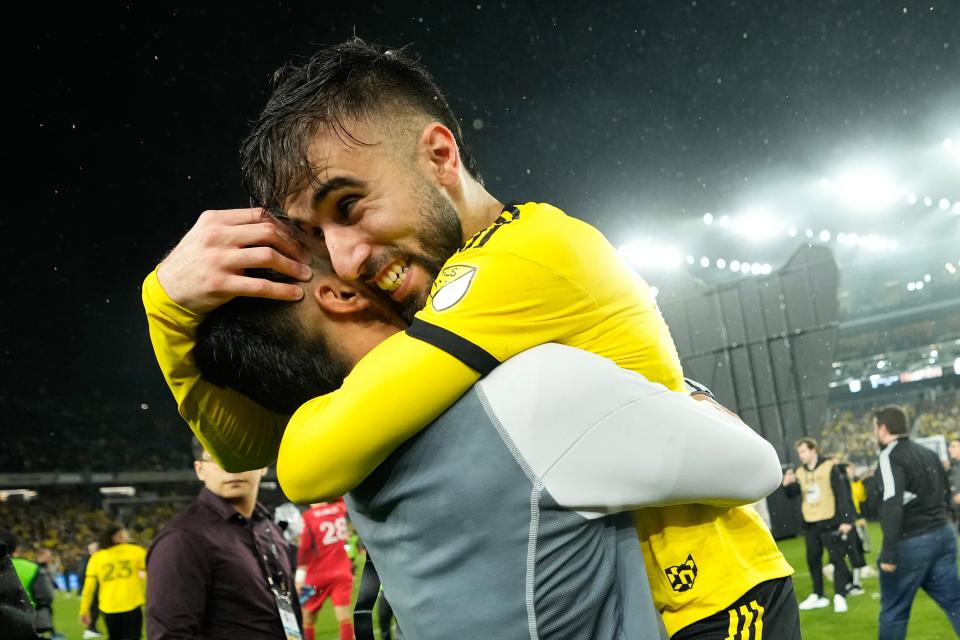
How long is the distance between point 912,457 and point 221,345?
8044mm

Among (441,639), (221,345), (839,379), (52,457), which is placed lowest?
(839,379)

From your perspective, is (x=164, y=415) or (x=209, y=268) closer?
(x=209, y=268)

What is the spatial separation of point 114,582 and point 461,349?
1355 cm

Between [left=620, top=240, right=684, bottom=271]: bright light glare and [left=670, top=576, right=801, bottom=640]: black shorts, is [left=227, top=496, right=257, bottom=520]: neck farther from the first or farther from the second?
[left=620, top=240, right=684, bottom=271]: bright light glare

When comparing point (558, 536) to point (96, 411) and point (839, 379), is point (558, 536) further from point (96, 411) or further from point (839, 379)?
point (96, 411)

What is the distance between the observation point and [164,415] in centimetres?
5291

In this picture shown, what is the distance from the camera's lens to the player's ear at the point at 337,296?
5.40 ft

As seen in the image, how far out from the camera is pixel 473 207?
1.88m

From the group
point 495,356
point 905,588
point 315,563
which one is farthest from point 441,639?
point 315,563

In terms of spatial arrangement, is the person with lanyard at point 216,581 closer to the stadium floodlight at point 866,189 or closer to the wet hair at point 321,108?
the wet hair at point 321,108

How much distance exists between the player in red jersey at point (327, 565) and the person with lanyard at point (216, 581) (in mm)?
6619

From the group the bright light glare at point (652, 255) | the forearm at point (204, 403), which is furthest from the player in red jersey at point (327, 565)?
the bright light glare at point (652, 255)

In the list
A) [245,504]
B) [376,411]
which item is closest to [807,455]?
[245,504]

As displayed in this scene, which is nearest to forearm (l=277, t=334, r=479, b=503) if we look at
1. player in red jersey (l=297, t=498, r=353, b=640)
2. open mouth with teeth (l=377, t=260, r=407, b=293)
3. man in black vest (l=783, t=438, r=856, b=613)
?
open mouth with teeth (l=377, t=260, r=407, b=293)
